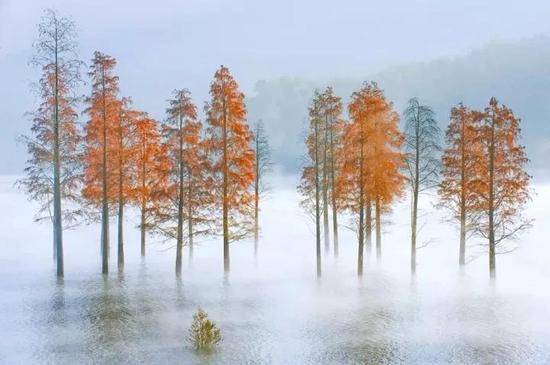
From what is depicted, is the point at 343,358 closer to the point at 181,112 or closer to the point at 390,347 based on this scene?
the point at 390,347

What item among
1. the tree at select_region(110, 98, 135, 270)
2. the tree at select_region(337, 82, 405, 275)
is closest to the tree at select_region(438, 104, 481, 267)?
the tree at select_region(337, 82, 405, 275)

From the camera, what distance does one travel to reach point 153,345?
20.8 m

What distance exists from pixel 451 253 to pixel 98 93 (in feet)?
108

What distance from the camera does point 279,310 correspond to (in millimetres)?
26641

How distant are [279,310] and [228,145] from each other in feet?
40.0

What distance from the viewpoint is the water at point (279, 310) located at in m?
20.0

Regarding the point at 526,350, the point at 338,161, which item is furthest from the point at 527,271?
the point at 526,350

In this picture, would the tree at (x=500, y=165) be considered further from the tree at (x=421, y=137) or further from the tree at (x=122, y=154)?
the tree at (x=122, y=154)

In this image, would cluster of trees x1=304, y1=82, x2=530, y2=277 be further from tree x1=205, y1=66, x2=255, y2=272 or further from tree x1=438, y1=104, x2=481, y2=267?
tree x1=205, y1=66, x2=255, y2=272

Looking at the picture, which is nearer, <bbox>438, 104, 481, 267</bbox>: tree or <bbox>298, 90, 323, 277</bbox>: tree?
<bbox>298, 90, 323, 277</bbox>: tree

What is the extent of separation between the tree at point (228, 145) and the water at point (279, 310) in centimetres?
535

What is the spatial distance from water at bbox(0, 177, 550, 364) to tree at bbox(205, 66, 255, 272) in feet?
17.5

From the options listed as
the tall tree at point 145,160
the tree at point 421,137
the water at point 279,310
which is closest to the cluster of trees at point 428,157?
the tree at point 421,137

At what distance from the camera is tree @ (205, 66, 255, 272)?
1364 inches
